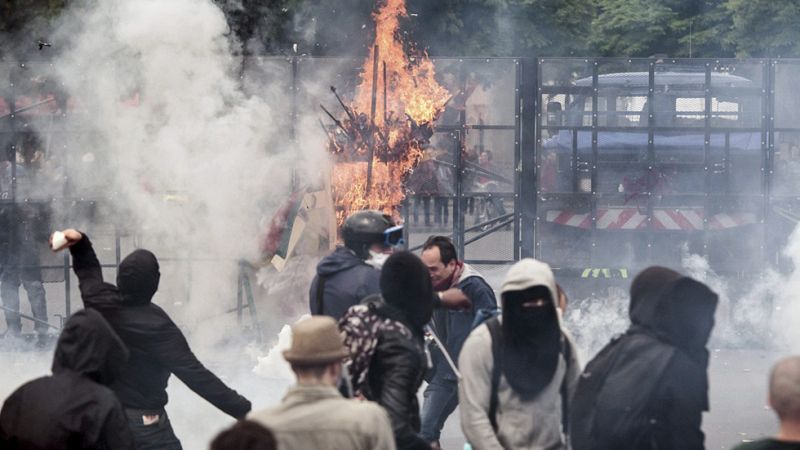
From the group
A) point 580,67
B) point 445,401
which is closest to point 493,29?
point 580,67

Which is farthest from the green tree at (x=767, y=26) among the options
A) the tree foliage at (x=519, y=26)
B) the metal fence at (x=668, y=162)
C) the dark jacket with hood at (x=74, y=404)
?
the dark jacket with hood at (x=74, y=404)

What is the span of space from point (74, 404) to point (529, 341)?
5.61 ft

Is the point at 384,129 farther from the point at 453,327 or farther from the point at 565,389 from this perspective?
the point at 565,389

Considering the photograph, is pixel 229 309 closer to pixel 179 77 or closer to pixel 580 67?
pixel 179 77

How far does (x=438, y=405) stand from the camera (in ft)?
27.0

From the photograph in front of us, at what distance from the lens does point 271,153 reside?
13320 mm

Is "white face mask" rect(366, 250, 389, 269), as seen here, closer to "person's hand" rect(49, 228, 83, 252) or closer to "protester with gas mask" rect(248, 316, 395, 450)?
"person's hand" rect(49, 228, 83, 252)

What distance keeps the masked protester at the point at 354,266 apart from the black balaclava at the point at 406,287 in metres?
0.79

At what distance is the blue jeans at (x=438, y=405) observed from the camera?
821 cm

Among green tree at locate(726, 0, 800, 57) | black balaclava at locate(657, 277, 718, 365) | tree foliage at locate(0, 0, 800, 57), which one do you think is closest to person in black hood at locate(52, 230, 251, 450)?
black balaclava at locate(657, 277, 718, 365)

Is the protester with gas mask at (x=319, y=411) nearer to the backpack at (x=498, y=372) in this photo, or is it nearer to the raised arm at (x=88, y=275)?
the backpack at (x=498, y=372)

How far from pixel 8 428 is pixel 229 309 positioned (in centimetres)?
860

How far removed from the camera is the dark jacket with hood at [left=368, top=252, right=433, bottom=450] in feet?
16.7

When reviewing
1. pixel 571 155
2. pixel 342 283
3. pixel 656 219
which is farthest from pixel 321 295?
pixel 656 219
